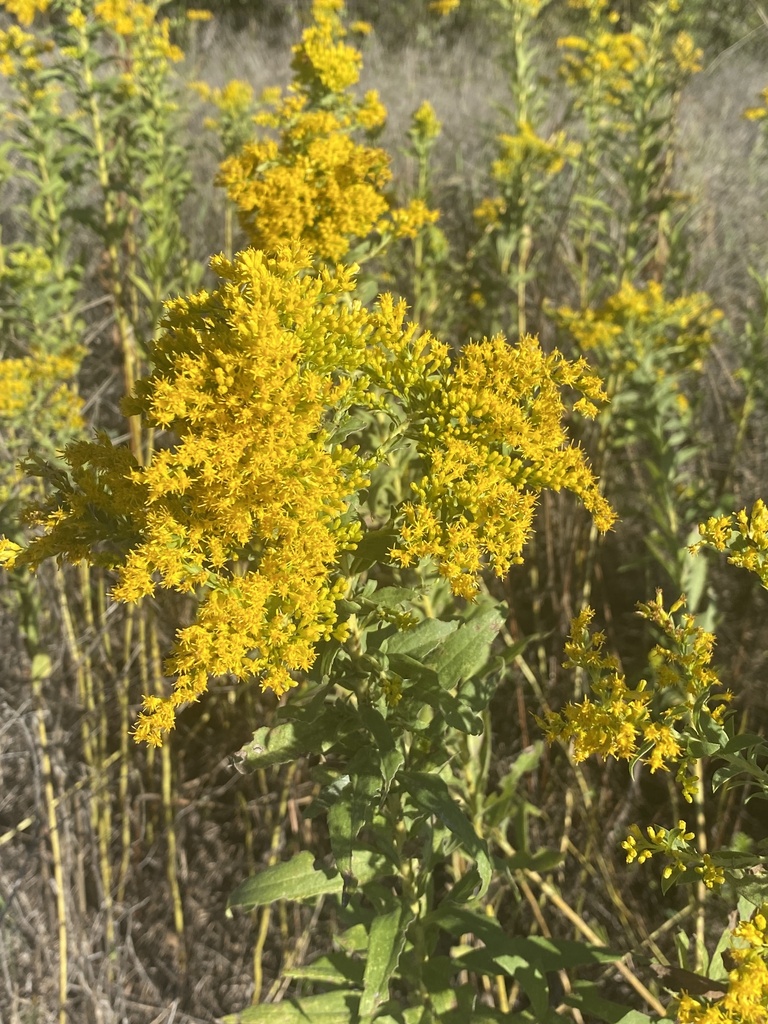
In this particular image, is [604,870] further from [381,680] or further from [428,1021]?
[381,680]

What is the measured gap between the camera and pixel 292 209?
2340 millimetres

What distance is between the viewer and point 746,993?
1.23m

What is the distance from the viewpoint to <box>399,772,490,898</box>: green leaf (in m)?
1.41

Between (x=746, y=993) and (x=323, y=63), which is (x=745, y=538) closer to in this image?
(x=746, y=993)

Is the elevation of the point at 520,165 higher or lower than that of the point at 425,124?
lower

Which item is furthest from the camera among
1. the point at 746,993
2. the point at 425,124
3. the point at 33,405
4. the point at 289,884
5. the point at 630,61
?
the point at 630,61

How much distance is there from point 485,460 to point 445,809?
704 millimetres

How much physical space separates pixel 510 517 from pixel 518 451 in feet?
0.63

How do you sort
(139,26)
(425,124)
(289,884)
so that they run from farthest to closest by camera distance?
1. (139,26)
2. (425,124)
3. (289,884)

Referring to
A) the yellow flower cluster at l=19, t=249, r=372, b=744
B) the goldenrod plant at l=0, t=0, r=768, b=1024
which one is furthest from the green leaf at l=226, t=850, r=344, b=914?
the yellow flower cluster at l=19, t=249, r=372, b=744

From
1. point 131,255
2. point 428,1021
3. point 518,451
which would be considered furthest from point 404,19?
point 428,1021

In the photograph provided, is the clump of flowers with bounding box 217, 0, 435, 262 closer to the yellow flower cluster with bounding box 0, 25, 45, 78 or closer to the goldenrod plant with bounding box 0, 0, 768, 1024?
the goldenrod plant with bounding box 0, 0, 768, 1024

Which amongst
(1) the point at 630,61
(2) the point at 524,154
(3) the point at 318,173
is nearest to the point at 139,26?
(2) the point at 524,154

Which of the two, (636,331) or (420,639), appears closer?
(420,639)
